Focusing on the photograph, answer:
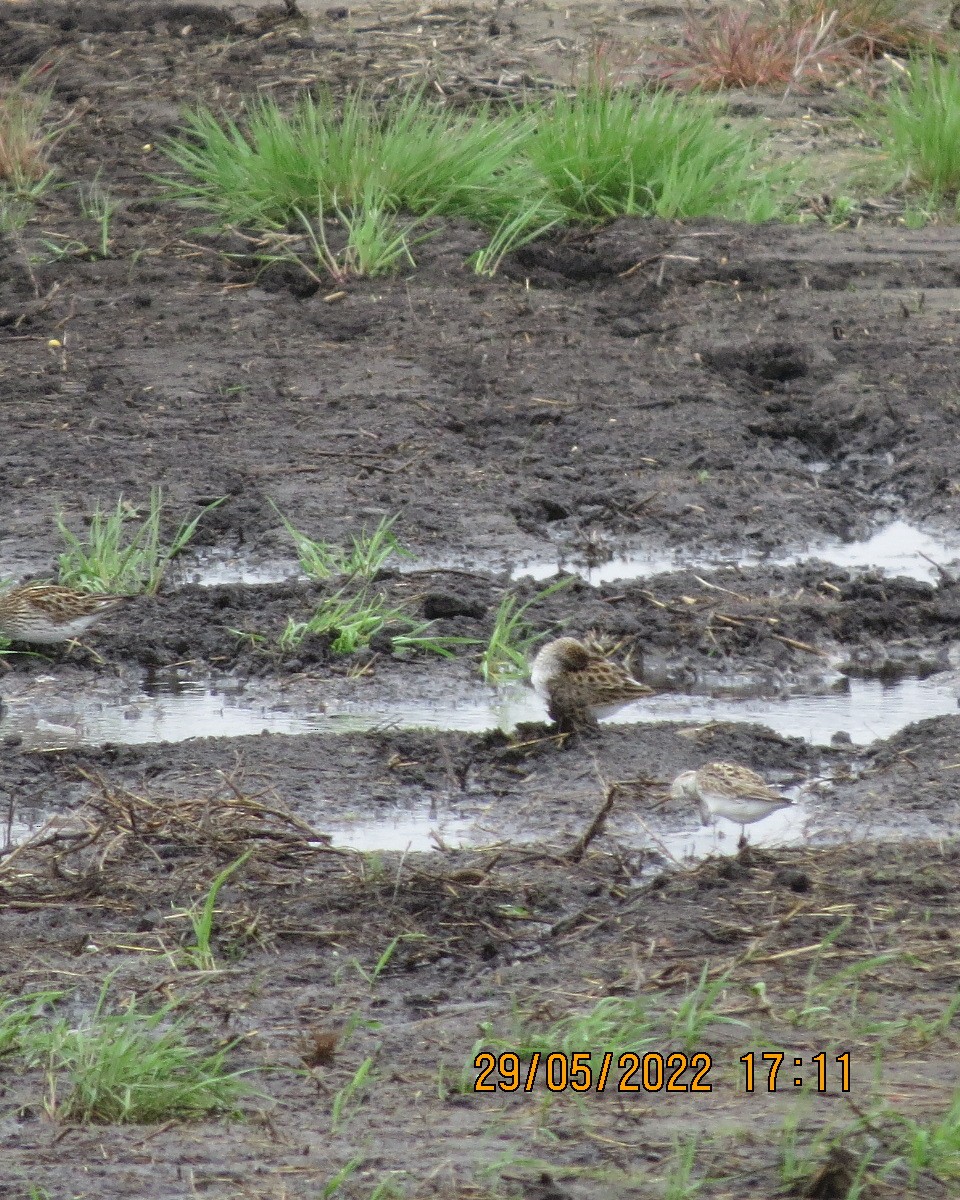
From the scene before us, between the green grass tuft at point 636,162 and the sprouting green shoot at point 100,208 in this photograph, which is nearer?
the sprouting green shoot at point 100,208

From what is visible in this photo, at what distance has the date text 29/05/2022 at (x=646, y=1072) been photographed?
3.54 metres

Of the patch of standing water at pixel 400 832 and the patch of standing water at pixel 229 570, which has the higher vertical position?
the patch of standing water at pixel 400 832

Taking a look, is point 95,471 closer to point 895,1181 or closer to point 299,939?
point 299,939

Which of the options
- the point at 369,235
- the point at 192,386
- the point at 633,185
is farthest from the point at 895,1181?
the point at 633,185

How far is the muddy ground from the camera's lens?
3.47m

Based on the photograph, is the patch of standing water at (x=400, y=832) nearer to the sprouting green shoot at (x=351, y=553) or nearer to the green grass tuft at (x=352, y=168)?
the sprouting green shoot at (x=351, y=553)

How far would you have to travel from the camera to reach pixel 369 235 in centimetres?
1009

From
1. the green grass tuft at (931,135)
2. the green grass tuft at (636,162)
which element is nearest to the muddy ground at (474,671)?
the green grass tuft at (636,162)

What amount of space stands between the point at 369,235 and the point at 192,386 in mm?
1661

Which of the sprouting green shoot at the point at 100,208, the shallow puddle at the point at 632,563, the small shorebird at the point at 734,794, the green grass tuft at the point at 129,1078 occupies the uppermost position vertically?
the green grass tuft at the point at 129,1078

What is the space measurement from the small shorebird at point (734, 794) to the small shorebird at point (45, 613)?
2.30 metres

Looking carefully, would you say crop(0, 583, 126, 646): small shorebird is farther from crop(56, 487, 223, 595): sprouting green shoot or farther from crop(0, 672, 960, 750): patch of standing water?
crop(56, 487, 223, 595): sprouting green shoot

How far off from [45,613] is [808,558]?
9.77 feet

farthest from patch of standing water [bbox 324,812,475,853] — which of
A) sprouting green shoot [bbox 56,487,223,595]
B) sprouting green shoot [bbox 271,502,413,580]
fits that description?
sprouting green shoot [bbox 56,487,223,595]
